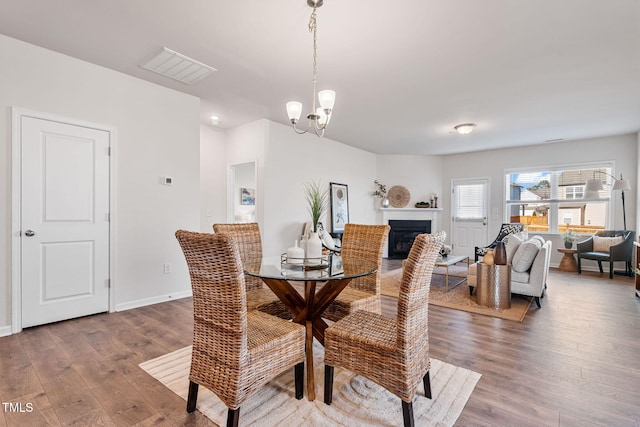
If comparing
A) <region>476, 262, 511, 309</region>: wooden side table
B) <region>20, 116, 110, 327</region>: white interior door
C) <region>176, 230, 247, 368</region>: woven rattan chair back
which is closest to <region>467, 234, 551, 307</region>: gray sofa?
<region>476, 262, 511, 309</region>: wooden side table

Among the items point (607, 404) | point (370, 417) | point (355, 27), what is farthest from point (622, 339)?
point (355, 27)

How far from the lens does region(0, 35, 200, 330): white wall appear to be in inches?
107

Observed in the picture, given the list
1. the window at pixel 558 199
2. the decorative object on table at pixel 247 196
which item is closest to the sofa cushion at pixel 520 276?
the window at pixel 558 199

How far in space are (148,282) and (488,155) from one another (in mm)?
7129

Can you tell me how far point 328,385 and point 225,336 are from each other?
27.1 inches

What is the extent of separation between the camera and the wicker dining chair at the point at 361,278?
2336 mm

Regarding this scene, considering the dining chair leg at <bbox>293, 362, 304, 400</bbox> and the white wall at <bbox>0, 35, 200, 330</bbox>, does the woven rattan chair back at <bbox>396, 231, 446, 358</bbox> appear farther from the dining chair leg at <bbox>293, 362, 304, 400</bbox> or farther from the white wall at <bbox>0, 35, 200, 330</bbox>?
the white wall at <bbox>0, 35, 200, 330</bbox>

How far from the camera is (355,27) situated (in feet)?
8.02

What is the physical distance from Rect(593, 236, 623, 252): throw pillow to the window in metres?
0.61

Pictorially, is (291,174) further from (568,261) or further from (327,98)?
(568,261)

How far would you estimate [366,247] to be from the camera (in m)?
2.73

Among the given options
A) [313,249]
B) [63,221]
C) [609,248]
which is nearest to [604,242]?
[609,248]

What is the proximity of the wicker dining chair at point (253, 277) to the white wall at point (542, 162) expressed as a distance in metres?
6.14

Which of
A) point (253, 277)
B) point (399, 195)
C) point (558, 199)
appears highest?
point (399, 195)
